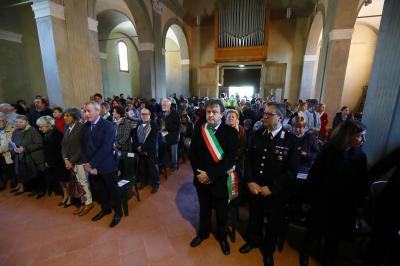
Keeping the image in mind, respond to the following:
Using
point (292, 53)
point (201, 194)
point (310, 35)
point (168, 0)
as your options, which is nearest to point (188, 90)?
point (168, 0)

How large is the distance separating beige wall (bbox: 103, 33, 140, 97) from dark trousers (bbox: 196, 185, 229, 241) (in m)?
11.9

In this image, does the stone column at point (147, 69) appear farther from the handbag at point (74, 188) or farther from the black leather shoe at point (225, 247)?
the black leather shoe at point (225, 247)

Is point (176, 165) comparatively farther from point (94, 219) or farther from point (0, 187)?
point (0, 187)

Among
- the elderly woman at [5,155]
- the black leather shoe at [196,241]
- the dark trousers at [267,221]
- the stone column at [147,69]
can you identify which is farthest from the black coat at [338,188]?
the stone column at [147,69]

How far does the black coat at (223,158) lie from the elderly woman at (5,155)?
3667mm

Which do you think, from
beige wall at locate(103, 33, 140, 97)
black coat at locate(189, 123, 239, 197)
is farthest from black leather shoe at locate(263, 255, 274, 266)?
beige wall at locate(103, 33, 140, 97)

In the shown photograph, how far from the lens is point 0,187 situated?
12.1ft

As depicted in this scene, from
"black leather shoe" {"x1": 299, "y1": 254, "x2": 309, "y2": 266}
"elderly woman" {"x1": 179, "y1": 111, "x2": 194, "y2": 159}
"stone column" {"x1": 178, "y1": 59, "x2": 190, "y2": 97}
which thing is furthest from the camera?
"stone column" {"x1": 178, "y1": 59, "x2": 190, "y2": 97}

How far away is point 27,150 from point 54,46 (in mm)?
2598

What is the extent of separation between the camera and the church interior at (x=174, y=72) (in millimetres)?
2232

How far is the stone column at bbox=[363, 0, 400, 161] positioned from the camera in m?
2.11

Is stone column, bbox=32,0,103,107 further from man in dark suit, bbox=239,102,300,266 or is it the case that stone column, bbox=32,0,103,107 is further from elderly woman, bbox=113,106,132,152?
man in dark suit, bbox=239,102,300,266

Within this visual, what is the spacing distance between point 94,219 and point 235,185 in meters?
2.16

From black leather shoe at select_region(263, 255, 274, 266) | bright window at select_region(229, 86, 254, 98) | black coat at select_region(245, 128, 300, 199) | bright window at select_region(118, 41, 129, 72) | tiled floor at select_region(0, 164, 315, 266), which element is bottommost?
tiled floor at select_region(0, 164, 315, 266)
